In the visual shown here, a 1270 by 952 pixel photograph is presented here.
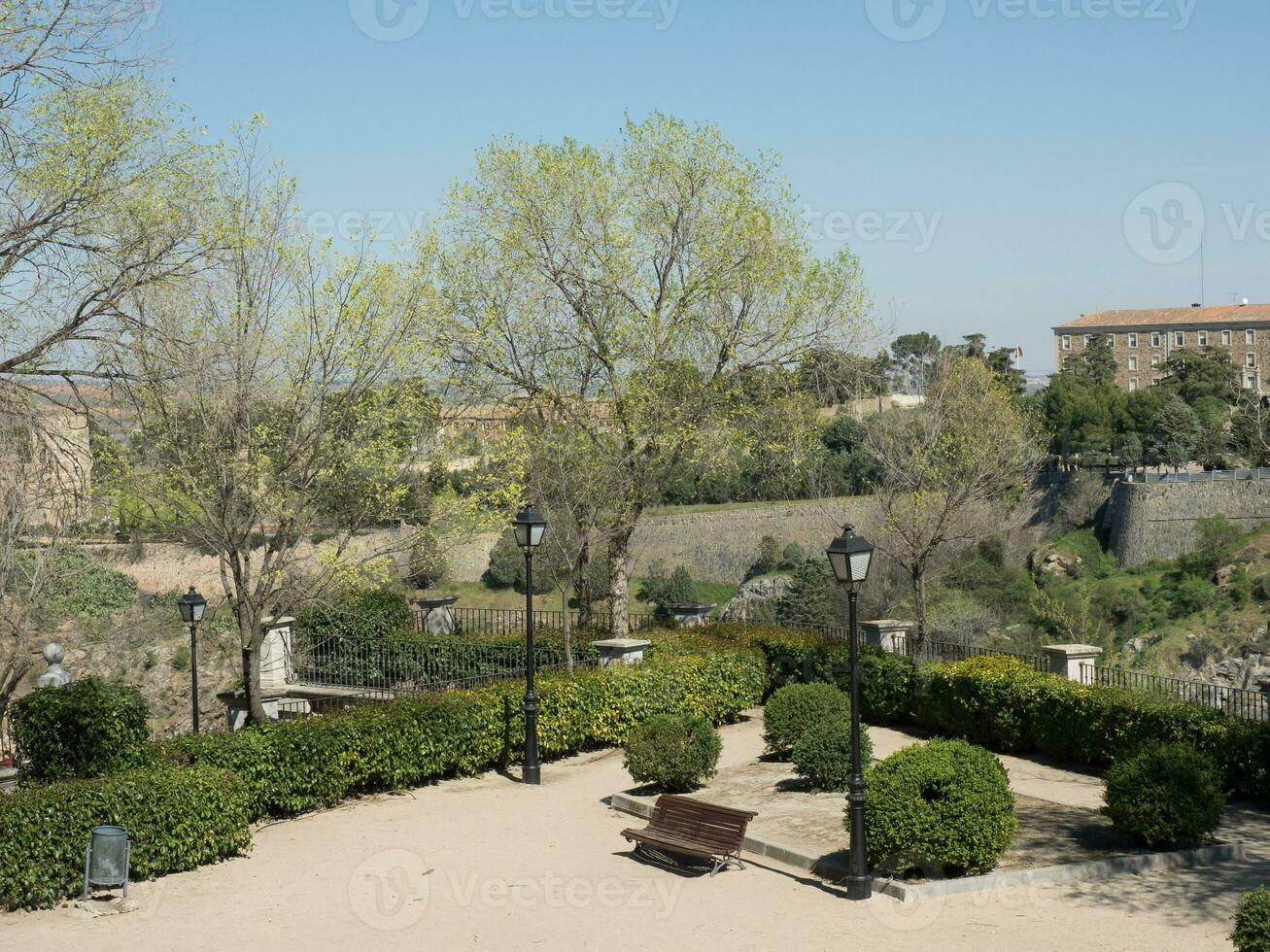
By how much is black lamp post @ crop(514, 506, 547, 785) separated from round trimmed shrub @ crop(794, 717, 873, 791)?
3249 millimetres

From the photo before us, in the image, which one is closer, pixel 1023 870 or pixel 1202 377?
pixel 1023 870

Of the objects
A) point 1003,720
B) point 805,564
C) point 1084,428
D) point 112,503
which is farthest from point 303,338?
point 1084,428

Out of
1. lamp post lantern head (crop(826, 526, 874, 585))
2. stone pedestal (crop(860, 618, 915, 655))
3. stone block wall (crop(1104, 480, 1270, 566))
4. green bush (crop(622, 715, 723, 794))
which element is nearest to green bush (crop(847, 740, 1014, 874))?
lamp post lantern head (crop(826, 526, 874, 585))

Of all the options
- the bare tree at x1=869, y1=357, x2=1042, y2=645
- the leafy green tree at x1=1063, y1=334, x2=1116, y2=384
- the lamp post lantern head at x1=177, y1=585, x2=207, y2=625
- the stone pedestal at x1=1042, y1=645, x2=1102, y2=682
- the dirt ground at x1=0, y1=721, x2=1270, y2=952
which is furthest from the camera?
the leafy green tree at x1=1063, y1=334, x2=1116, y2=384

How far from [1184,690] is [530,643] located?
28.5 feet

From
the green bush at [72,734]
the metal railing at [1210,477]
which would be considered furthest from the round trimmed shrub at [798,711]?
the metal railing at [1210,477]

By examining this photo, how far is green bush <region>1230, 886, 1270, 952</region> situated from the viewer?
6250mm

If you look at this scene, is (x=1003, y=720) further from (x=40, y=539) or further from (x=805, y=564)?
(x=805, y=564)

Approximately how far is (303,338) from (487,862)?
753cm

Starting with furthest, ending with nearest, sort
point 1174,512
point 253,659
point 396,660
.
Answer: point 1174,512 < point 396,660 < point 253,659

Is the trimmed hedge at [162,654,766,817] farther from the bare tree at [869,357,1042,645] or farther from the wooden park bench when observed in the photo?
the bare tree at [869,357,1042,645]

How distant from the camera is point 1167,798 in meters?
10.5

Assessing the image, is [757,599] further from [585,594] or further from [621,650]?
[621,650]

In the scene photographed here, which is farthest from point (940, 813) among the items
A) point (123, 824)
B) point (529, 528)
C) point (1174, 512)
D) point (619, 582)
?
point (1174, 512)
